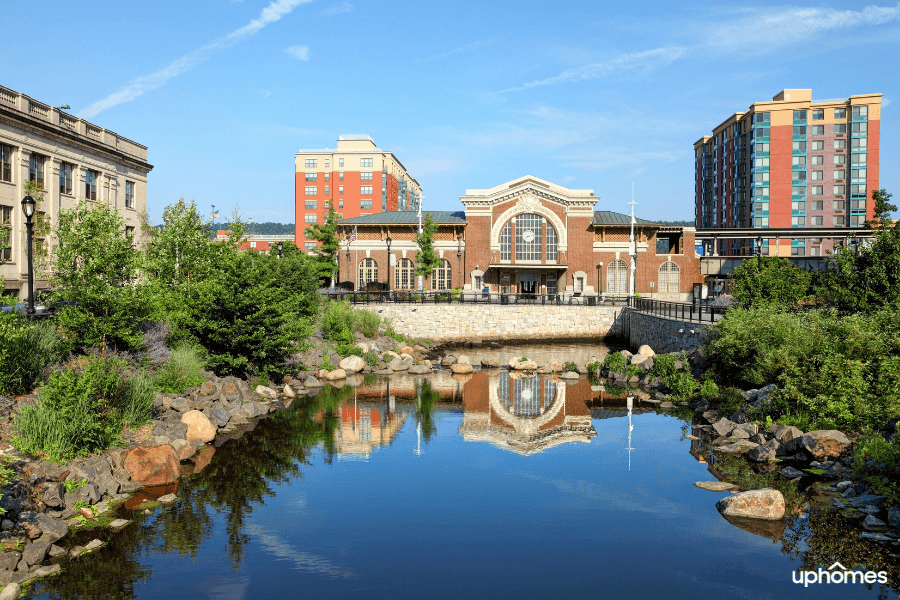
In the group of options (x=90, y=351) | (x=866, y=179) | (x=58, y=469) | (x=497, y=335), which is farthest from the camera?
(x=866, y=179)

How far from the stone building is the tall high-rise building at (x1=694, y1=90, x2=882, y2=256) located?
7352 centimetres

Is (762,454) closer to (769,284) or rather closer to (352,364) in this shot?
(769,284)

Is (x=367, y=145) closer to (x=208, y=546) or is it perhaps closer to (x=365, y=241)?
(x=365, y=241)

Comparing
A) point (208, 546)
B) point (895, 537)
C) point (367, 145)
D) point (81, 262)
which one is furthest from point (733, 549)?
point (367, 145)

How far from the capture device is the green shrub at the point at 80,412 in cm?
1429

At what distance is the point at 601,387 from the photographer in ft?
99.9

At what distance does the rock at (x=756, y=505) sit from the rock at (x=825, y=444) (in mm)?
3498

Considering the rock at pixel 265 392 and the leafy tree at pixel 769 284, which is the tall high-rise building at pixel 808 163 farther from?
the rock at pixel 265 392

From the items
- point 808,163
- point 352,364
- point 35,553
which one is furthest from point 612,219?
point 35,553

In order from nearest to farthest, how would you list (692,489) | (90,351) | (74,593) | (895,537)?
(74,593), (895,537), (692,489), (90,351)

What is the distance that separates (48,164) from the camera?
37.2 meters

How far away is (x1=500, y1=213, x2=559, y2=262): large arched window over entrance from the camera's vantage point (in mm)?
65188

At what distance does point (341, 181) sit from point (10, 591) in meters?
96.0

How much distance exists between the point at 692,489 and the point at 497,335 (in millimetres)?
34955
